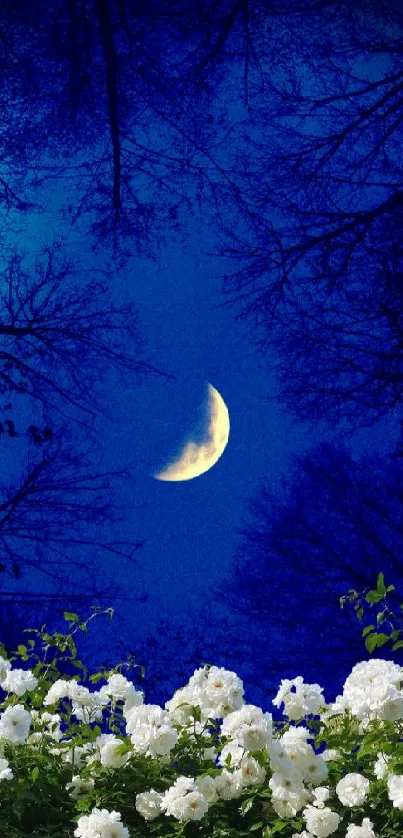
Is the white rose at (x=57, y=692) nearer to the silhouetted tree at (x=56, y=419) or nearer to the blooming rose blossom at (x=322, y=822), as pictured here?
the blooming rose blossom at (x=322, y=822)

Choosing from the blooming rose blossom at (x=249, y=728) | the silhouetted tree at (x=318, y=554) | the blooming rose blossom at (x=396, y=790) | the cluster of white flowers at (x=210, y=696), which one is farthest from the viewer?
the silhouetted tree at (x=318, y=554)

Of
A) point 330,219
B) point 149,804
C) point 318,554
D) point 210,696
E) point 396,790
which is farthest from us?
point 330,219

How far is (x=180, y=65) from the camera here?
114 inches

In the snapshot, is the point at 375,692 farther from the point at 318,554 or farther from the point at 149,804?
the point at 318,554

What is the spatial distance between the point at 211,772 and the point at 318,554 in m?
1.30

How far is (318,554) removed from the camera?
2.71 m

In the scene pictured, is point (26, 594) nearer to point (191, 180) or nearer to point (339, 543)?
point (339, 543)

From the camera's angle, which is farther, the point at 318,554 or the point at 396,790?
the point at 318,554

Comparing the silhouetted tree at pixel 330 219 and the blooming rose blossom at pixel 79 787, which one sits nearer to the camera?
the blooming rose blossom at pixel 79 787

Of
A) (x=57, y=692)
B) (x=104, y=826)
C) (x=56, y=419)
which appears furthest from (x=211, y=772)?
(x=56, y=419)

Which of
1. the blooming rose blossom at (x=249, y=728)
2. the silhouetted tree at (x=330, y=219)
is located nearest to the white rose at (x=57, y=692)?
the blooming rose blossom at (x=249, y=728)

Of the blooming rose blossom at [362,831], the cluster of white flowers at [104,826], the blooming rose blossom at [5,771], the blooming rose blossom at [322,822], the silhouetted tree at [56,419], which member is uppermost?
the silhouetted tree at [56,419]

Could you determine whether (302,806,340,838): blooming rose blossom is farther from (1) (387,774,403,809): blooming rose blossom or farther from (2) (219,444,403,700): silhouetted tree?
(2) (219,444,403,700): silhouetted tree

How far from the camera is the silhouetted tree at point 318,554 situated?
2.68m
